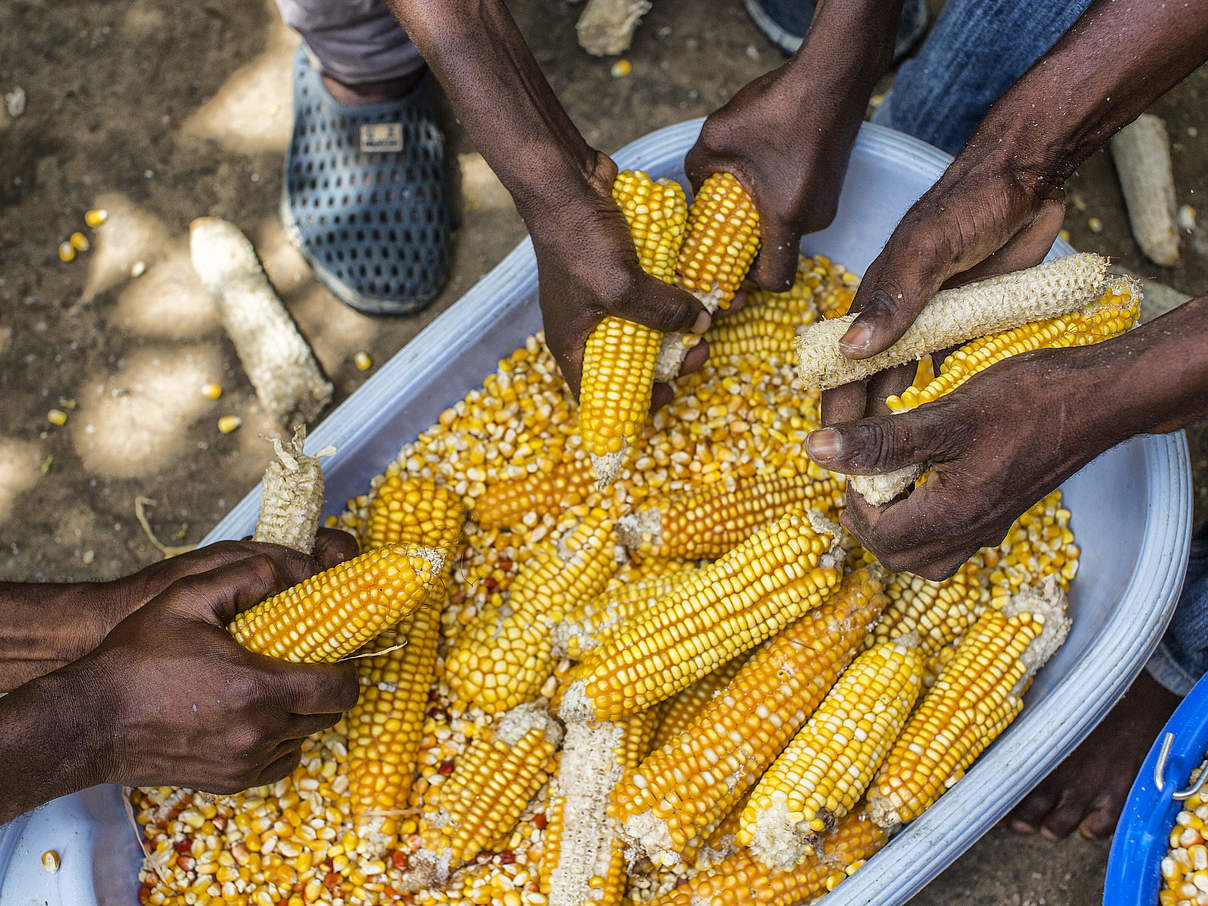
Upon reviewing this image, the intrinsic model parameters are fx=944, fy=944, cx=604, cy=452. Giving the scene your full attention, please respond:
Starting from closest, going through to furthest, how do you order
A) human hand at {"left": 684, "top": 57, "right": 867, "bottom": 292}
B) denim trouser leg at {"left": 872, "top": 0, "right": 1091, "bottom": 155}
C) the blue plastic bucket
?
the blue plastic bucket → human hand at {"left": 684, "top": 57, "right": 867, "bottom": 292} → denim trouser leg at {"left": 872, "top": 0, "right": 1091, "bottom": 155}

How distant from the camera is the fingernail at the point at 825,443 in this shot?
5.37 feet

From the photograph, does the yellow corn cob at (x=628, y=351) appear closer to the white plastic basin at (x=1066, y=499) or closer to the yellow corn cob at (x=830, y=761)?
the white plastic basin at (x=1066, y=499)

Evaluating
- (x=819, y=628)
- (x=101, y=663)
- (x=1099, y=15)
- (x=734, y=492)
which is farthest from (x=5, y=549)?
(x=1099, y=15)

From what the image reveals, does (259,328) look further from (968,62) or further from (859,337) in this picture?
(968,62)

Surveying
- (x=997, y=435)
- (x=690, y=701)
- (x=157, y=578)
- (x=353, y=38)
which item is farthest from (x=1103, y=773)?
(x=353, y=38)

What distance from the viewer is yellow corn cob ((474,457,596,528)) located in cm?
240

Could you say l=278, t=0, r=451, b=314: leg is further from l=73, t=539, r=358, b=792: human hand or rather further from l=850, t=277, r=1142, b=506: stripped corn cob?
l=850, t=277, r=1142, b=506: stripped corn cob

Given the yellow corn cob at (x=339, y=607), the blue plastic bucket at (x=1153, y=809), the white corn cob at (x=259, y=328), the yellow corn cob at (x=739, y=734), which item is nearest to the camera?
the yellow corn cob at (x=339, y=607)

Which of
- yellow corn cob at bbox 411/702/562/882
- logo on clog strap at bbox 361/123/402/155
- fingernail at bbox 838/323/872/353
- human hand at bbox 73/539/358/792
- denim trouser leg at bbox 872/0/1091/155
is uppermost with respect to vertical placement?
denim trouser leg at bbox 872/0/1091/155

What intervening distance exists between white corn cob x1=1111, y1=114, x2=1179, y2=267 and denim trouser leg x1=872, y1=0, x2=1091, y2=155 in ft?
2.51

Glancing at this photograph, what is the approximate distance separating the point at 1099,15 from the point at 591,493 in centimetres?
151

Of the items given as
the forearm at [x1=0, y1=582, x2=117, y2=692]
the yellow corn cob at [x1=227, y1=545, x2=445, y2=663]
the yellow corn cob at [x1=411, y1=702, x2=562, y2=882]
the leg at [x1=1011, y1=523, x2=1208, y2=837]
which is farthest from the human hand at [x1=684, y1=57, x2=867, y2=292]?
the forearm at [x1=0, y1=582, x2=117, y2=692]

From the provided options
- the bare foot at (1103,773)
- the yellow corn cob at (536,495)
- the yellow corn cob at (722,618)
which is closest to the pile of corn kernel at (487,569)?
the yellow corn cob at (536,495)

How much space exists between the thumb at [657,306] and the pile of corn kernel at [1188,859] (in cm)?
153
